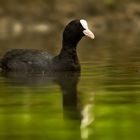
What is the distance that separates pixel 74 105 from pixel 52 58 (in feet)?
19.5

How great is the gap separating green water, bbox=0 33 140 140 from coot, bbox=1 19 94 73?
45 cm

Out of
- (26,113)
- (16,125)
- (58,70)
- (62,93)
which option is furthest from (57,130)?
(58,70)

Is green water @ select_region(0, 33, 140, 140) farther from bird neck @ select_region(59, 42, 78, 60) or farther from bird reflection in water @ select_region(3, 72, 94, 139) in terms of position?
bird neck @ select_region(59, 42, 78, 60)

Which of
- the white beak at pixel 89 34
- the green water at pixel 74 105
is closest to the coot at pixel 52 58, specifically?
the white beak at pixel 89 34

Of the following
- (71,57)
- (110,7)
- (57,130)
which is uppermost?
(110,7)

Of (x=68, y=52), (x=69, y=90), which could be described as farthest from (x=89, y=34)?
(x=69, y=90)

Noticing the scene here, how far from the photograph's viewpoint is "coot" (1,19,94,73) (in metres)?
17.6

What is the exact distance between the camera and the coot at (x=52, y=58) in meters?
17.6

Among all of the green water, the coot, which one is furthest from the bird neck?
the green water

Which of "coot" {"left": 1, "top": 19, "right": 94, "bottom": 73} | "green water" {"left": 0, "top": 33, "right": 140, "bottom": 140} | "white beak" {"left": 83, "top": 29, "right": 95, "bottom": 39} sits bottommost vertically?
"green water" {"left": 0, "top": 33, "right": 140, "bottom": 140}

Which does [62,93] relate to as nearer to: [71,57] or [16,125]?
[16,125]

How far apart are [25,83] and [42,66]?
214 centimetres

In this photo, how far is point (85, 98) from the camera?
1278cm

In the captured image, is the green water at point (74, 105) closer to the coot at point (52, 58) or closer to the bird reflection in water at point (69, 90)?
the bird reflection in water at point (69, 90)
